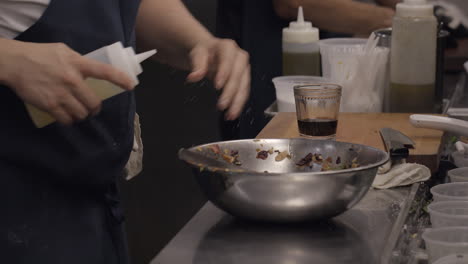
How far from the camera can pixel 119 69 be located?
4.02 feet

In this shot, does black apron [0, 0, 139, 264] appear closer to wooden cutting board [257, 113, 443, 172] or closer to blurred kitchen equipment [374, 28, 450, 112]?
wooden cutting board [257, 113, 443, 172]

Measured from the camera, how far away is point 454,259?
1.08m

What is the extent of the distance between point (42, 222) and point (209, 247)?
426mm

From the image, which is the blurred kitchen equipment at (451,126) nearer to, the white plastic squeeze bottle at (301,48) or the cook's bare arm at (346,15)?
the white plastic squeeze bottle at (301,48)

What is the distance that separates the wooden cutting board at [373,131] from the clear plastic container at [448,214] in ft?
1.35

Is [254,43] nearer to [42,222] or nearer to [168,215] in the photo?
[168,215]

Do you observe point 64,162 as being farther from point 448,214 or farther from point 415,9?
point 415,9

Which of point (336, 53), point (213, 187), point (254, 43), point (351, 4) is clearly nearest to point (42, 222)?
point (213, 187)

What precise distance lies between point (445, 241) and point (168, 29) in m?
0.79

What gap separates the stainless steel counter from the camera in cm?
119

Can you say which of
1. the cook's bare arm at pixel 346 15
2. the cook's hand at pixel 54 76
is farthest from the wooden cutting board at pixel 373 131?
the cook's bare arm at pixel 346 15

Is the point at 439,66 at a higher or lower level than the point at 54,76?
lower

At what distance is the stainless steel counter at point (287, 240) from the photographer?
1186 millimetres

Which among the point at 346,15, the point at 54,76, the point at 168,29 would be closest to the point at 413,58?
the point at 168,29
